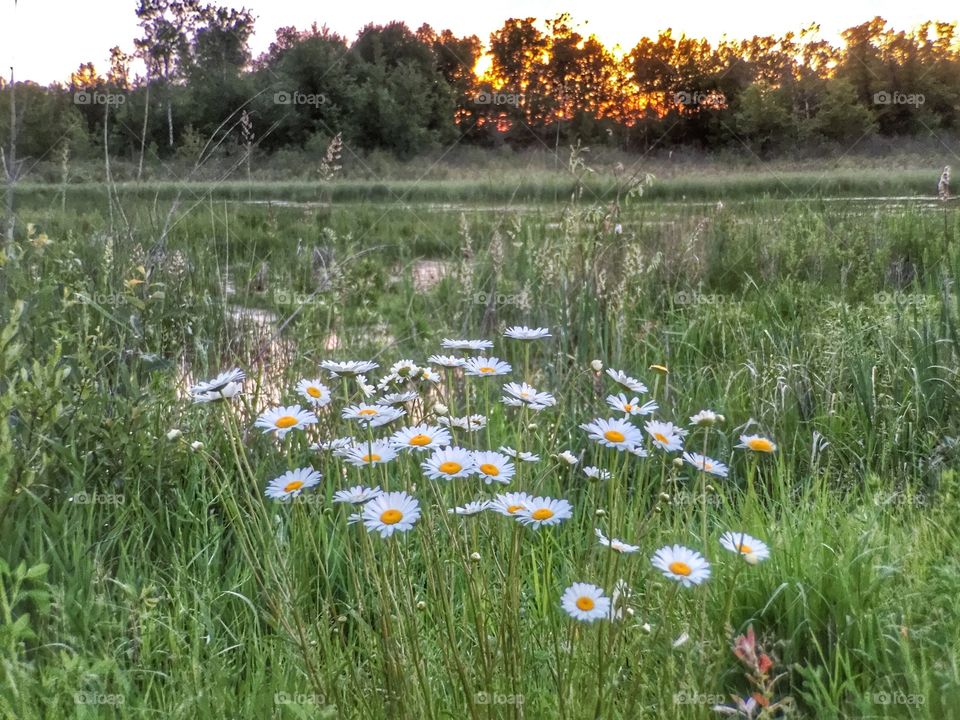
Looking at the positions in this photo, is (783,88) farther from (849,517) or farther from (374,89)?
(849,517)

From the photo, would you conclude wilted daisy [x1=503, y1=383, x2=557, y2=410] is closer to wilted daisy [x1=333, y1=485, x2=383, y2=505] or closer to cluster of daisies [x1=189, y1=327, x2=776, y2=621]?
cluster of daisies [x1=189, y1=327, x2=776, y2=621]

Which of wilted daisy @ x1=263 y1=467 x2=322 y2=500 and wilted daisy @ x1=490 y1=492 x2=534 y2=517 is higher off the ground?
wilted daisy @ x1=263 y1=467 x2=322 y2=500

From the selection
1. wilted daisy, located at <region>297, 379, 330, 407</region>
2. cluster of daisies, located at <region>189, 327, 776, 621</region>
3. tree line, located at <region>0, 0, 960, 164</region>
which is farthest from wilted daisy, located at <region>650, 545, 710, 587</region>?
tree line, located at <region>0, 0, 960, 164</region>

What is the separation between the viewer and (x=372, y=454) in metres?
0.90

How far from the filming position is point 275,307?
3.34 metres

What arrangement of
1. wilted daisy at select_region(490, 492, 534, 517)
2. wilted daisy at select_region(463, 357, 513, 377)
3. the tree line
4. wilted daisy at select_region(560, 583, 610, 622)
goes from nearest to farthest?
Result: wilted daisy at select_region(560, 583, 610, 622), wilted daisy at select_region(490, 492, 534, 517), wilted daisy at select_region(463, 357, 513, 377), the tree line

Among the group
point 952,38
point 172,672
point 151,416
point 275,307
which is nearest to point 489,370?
point 172,672

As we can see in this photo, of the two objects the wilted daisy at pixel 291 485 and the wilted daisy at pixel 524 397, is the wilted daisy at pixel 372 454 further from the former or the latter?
the wilted daisy at pixel 524 397

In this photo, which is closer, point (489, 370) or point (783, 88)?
point (489, 370)

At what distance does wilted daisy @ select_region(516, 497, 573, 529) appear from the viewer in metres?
0.82

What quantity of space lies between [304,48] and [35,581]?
7900mm

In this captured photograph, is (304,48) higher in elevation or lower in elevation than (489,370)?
higher

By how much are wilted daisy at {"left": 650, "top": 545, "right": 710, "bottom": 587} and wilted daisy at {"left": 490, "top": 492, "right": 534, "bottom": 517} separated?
0.53ft

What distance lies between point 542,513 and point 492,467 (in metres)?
0.10
